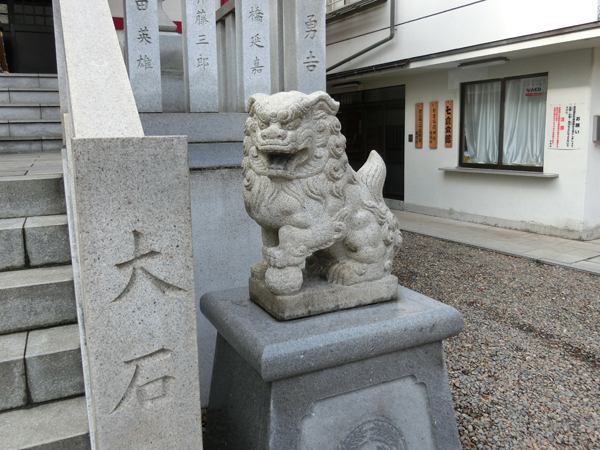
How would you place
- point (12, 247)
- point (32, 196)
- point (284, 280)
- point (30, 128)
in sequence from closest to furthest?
point (284, 280) < point (12, 247) < point (32, 196) < point (30, 128)

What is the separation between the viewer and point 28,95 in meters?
7.21

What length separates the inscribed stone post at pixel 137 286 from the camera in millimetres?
1811

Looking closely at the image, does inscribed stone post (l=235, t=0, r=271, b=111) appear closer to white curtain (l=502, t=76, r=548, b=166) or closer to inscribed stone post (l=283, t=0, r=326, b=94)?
inscribed stone post (l=283, t=0, r=326, b=94)

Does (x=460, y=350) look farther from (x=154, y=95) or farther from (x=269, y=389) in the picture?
(x=154, y=95)

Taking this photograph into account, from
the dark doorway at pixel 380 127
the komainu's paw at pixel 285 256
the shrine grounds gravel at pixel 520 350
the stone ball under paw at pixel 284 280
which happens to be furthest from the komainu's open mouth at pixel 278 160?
the dark doorway at pixel 380 127

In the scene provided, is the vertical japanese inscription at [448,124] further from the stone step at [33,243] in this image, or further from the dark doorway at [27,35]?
the stone step at [33,243]

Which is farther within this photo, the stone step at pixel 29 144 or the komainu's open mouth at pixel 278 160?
the stone step at pixel 29 144

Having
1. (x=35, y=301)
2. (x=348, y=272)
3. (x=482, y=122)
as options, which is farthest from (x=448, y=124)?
(x=35, y=301)

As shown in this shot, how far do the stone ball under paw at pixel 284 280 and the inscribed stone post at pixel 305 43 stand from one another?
75.0 inches

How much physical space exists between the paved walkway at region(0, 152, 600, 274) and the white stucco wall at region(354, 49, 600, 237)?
0.33 metres

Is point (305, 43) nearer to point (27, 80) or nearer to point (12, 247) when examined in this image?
point (12, 247)

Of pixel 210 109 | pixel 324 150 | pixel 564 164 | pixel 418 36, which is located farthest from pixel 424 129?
pixel 324 150

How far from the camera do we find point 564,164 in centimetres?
838

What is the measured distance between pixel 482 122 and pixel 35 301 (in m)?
9.19
